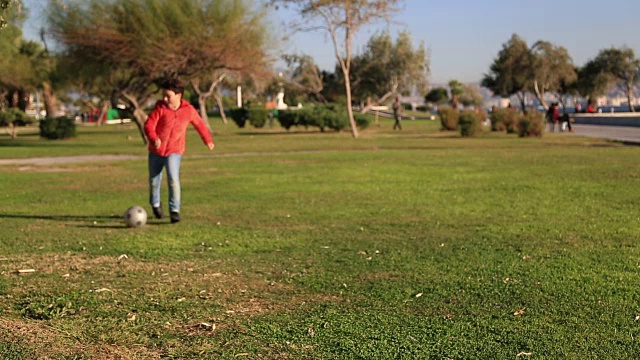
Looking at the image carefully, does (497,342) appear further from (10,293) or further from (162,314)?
(10,293)

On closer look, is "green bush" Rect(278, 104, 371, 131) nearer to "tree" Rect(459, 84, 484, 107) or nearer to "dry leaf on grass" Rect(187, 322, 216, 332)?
"dry leaf on grass" Rect(187, 322, 216, 332)

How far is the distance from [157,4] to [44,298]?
2573cm

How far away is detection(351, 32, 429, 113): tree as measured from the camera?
80.0m

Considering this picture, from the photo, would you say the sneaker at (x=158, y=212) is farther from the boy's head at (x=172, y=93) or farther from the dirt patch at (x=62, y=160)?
the dirt patch at (x=62, y=160)

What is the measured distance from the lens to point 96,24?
1218 inches

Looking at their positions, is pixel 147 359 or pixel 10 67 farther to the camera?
pixel 10 67

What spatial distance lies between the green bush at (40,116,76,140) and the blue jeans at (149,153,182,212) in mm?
33096

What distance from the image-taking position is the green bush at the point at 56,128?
4200cm

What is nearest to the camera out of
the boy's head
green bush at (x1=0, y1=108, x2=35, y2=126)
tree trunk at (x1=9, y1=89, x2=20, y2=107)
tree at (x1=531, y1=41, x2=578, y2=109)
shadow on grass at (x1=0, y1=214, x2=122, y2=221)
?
the boy's head

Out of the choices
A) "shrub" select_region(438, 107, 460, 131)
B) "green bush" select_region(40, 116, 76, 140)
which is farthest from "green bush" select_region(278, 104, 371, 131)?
"green bush" select_region(40, 116, 76, 140)

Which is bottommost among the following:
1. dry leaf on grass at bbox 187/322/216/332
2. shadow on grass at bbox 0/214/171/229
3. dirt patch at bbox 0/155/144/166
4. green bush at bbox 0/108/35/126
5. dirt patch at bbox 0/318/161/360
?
dirt patch at bbox 0/155/144/166

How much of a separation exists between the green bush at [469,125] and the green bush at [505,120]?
7.46 ft

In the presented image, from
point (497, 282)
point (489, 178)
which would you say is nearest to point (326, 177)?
point (489, 178)

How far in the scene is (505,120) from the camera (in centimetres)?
4184
